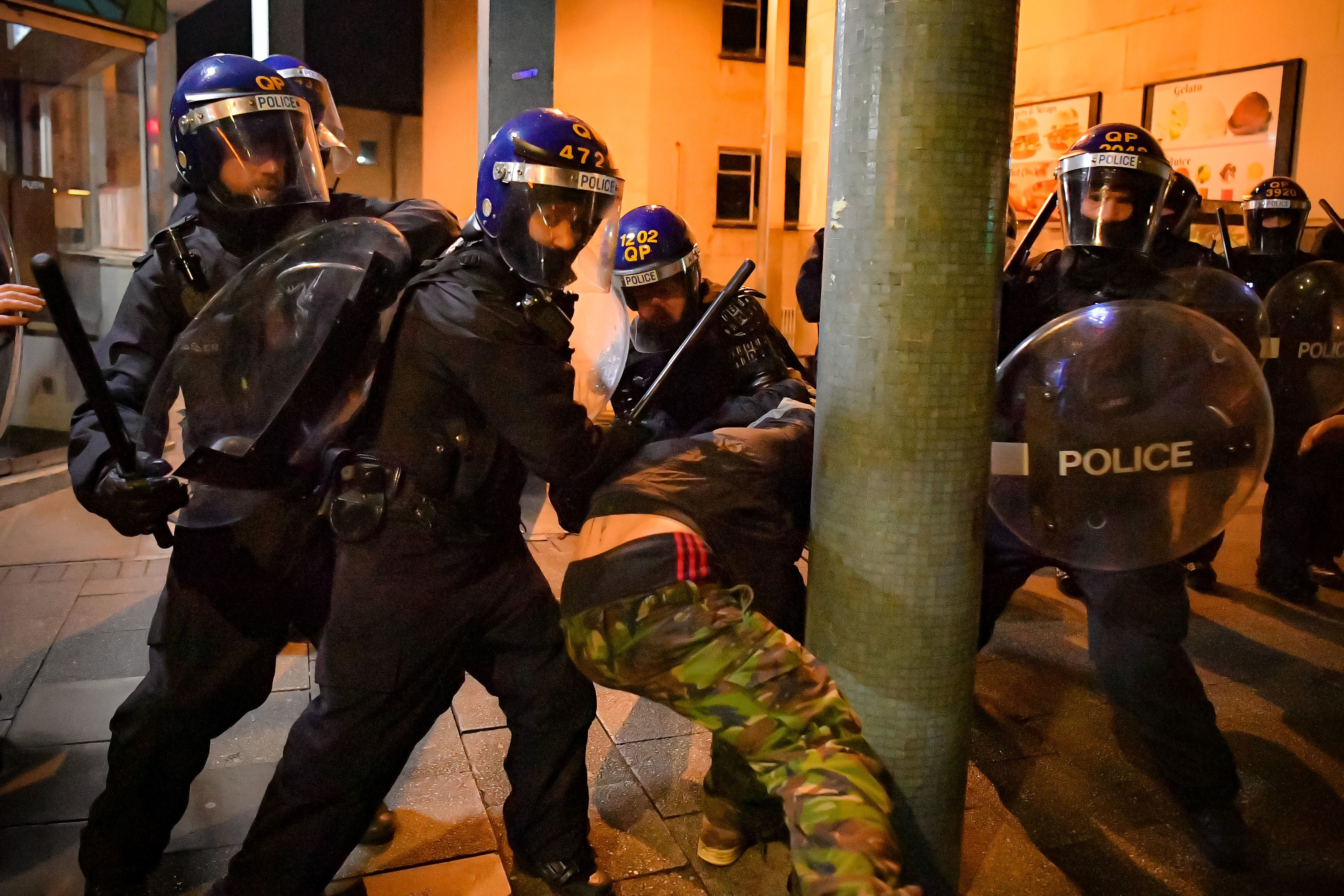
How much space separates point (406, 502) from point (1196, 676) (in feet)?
7.18

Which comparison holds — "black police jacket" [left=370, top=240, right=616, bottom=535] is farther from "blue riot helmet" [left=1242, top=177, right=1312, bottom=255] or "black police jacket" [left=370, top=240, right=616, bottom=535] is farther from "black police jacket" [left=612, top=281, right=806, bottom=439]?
"blue riot helmet" [left=1242, top=177, right=1312, bottom=255]

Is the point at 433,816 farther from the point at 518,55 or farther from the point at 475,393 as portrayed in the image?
the point at 518,55

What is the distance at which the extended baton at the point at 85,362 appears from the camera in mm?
1786

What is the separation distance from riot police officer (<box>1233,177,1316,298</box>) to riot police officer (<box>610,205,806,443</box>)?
3056mm

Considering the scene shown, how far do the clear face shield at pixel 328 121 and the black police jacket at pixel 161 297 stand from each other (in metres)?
1.17

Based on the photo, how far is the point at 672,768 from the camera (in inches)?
131

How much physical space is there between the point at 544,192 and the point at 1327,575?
507 centimetres

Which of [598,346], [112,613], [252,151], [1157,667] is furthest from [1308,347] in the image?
[112,613]

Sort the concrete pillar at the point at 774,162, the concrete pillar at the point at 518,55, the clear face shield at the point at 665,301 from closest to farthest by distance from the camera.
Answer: the clear face shield at the point at 665,301 < the concrete pillar at the point at 518,55 < the concrete pillar at the point at 774,162

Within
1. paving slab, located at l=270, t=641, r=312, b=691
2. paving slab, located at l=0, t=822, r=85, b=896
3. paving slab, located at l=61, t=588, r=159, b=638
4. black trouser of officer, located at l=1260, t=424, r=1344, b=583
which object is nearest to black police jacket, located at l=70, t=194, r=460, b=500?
paving slab, located at l=0, t=822, r=85, b=896

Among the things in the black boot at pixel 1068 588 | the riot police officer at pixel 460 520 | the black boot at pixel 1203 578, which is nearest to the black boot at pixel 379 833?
the riot police officer at pixel 460 520

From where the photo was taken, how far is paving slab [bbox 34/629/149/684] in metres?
4.00

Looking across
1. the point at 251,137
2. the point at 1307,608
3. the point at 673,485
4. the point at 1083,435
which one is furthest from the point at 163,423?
the point at 1307,608

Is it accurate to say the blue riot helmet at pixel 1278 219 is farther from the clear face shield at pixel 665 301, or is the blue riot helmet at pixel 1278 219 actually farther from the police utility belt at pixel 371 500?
the police utility belt at pixel 371 500
